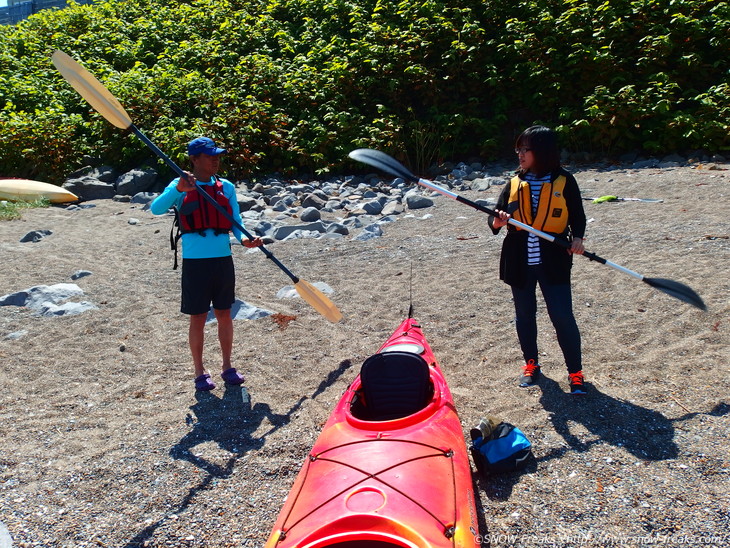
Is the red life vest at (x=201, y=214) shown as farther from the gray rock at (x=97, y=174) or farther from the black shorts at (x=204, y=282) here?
the gray rock at (x=97, y=174)

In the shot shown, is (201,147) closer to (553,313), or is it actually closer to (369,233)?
(553,313)

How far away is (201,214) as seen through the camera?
136 inches

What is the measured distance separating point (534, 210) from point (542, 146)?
357 mm

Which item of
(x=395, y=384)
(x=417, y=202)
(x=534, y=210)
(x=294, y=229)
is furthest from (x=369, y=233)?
(x=395, y=384)

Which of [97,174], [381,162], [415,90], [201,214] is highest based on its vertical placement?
[415,90]

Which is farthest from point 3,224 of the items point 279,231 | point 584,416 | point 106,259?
point 584,416

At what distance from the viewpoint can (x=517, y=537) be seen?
7.73ft

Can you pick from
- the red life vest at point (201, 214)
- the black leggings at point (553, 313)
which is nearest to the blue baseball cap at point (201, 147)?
the red life vest at point (201, 214)

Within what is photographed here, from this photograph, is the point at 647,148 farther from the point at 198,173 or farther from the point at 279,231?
the point at 198,173

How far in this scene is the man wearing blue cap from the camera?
11.2ft

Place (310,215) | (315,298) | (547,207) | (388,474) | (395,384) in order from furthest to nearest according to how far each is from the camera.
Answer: (310,215), (315,298), (547,207), (395,384), (388,474)

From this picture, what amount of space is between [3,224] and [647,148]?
1020cm

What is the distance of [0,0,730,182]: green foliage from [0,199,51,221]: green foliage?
113cm

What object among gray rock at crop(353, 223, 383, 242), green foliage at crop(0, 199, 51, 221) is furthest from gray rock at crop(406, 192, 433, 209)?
green foliage at crop(0, 199, 51, 221)
